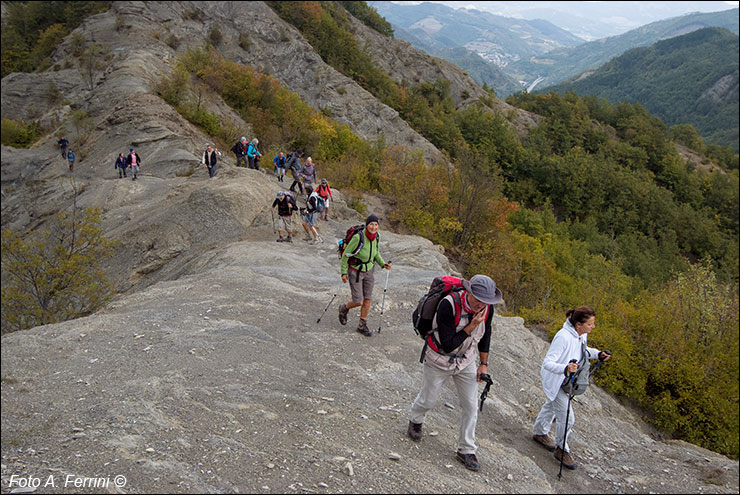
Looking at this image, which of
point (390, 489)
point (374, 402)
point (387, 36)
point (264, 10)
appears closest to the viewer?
point (390, 489)

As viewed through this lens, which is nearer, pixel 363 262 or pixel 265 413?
pixel 265 413

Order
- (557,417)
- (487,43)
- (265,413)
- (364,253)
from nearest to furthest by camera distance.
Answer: (265,413) < (557,417) < (364,253) < (487,43)

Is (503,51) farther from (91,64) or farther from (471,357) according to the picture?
(471,357)

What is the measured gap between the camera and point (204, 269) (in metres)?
12.5

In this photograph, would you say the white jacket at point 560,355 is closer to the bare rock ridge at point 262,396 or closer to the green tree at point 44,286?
the bare rock ridge at point 262,396

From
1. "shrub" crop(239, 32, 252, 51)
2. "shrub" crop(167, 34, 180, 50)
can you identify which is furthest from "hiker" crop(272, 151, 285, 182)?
"shrub" crop(239, 32, 252, 51)

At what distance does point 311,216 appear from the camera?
15508 millimetres

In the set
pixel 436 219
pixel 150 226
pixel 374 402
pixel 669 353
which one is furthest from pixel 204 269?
pixel 436 219

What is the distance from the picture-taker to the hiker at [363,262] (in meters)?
7.44

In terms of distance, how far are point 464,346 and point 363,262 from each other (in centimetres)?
344

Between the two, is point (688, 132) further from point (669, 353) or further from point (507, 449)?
point (507, 449)

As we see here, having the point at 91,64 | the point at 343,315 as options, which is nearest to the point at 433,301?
the point at 343,315

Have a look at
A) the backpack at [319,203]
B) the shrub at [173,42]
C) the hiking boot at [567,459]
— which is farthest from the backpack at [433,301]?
the shrub at [173,42]

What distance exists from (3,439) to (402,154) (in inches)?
1321
